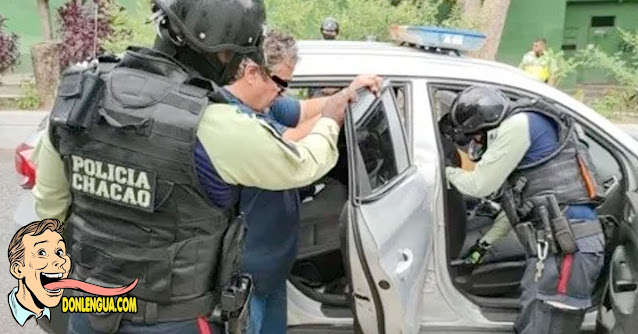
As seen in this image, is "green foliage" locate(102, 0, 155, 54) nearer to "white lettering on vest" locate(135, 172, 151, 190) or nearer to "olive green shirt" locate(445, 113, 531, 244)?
"olive green shirt" locate(445, 113, 531, 244)

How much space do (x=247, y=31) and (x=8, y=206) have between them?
477 cm

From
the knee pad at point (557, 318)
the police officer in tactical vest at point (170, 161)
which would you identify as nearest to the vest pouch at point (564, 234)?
the knee pad at point (557, 318)

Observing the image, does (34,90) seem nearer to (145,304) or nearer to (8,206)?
(8,206)

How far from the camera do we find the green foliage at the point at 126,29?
26.7 ft

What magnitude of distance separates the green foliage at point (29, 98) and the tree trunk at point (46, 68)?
188 mm

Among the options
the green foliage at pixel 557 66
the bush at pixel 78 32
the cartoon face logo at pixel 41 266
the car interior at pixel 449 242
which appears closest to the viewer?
the cartoon face logo at pixel 41 266

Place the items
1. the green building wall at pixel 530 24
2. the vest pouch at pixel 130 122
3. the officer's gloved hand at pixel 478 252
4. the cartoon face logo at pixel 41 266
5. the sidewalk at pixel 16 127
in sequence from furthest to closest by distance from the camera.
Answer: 1. the green building wall at pixel 530 24
2. the sidewalk at pixel 16 127
3. the officer's gloved hand at pixel 478 252
4. the cartoon face logo at pixel 41 266
5. the vest pouch at pixel 130 122

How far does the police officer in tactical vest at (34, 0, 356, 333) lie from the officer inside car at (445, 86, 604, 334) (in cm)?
96

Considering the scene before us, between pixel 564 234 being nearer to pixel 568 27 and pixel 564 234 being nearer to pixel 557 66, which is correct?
pixel 557 66

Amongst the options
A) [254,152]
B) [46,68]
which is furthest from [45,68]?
[254,152]

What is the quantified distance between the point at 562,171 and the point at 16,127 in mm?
7264

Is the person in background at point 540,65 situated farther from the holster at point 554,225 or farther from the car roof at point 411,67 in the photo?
the holster at point 554,225

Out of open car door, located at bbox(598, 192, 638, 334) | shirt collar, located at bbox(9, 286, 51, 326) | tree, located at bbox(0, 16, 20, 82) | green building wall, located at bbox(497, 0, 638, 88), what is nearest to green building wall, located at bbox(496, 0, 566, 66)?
green building wall, located at bbox(497, 0, 638, 88)

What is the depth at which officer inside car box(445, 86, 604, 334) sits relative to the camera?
8.82ft
